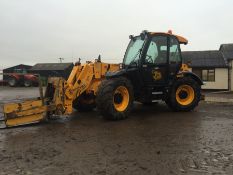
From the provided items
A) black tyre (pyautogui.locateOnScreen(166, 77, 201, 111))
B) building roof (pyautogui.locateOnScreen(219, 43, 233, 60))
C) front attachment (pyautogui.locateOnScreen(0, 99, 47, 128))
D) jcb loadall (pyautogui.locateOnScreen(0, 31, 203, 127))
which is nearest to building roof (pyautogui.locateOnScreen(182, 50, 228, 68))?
building roof (pyautogui.locateOnScreen(219, 43, 233, 60))

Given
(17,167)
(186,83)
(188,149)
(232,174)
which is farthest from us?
(186,83)

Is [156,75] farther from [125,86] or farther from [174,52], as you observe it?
[125,86]

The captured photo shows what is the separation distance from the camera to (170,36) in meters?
12.2

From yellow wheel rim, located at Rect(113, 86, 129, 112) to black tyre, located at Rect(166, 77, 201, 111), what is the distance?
6.66 feet

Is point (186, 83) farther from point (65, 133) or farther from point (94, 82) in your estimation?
point (65, 133)

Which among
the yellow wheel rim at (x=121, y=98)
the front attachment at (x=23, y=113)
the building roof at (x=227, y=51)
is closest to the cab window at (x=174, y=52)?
the yellow wheel rim at (x=121, y=98)

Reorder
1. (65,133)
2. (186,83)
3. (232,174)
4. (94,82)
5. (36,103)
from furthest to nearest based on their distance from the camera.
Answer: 1. (186,83)
2. (94,82)
3. (36,103)
4. (65,133)
5. (232,174)

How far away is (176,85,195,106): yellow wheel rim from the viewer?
12477 mm

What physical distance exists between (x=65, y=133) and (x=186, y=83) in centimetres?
541

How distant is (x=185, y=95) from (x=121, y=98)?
2859mm

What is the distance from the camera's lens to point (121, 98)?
429 inches

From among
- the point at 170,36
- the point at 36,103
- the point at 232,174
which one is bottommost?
the point at 232,174

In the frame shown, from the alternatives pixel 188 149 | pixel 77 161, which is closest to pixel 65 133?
pixel 77 161

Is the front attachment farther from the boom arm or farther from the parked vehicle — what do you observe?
the parked vehicle
